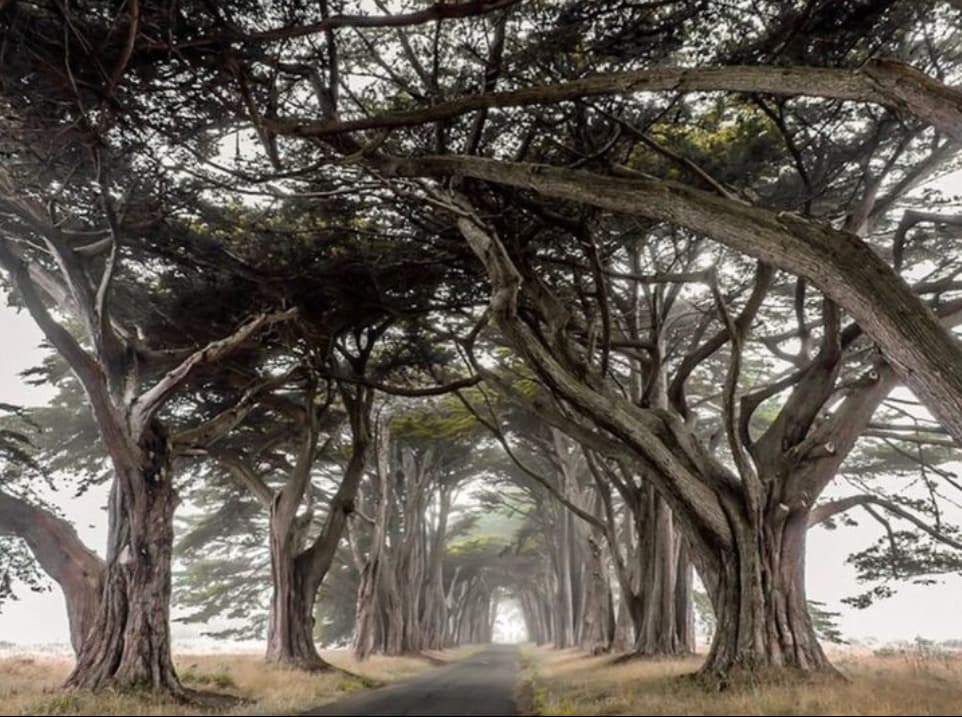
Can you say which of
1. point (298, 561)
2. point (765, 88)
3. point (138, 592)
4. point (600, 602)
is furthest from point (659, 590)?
point (765, 88)

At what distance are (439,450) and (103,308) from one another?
13839mm

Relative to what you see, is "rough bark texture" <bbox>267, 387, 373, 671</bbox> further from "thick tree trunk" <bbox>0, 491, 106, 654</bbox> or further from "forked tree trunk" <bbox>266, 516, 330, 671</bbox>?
"thick tree trunk" <bbox>0, 491, 106, 654</bbox>

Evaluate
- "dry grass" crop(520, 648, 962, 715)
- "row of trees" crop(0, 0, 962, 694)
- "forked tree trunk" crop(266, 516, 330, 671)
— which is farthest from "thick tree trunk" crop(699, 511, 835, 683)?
"forked tree trunk" crop(266, 516, 330, 671)

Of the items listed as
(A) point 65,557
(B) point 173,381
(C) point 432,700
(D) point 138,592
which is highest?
(B) point 173,381

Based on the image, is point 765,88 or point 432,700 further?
point 432,700

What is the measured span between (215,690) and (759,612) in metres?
7.12

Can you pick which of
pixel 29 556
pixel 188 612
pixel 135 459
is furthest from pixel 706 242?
pixel 188 612

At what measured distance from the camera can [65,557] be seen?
30.1 ft

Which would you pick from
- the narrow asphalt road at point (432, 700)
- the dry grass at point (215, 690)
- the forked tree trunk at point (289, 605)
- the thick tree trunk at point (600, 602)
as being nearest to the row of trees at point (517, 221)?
the dry grass at point (215, 690)

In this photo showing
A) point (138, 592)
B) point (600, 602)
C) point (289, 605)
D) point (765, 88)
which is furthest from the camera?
point (600, 602)

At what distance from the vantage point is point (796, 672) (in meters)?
6.98

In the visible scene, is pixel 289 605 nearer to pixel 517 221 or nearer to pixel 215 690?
pixel 215 690

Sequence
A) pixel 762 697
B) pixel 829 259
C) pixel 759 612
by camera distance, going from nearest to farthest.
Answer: pixel 829 259
pixel 762 697
pixel 759 612

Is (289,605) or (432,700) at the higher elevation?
(289,605)
